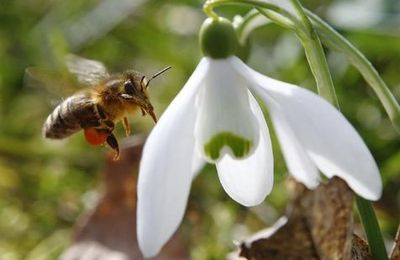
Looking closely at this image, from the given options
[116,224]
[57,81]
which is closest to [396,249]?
[57,81]

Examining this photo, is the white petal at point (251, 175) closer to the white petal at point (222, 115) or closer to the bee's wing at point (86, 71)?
the white petal at point (222, 115)

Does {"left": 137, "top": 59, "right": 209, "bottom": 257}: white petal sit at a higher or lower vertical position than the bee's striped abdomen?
higher

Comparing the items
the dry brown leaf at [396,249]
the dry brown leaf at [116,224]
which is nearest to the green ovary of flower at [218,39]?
the dry brown leaf at [396,249]

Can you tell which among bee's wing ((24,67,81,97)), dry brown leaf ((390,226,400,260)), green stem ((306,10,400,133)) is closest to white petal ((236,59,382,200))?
green stem ((306,10,400,133))

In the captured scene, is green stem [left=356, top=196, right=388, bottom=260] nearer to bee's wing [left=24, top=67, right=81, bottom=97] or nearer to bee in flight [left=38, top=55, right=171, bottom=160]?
bee in flight [left=38, top=55, right=171, bottom=160]

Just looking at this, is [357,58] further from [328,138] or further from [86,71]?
[86,71]

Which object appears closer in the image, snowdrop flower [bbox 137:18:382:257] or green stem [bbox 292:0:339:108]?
snowdrop flower [bbox 137:18:382:257]
